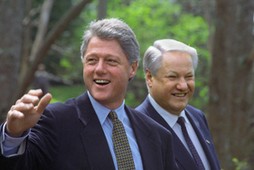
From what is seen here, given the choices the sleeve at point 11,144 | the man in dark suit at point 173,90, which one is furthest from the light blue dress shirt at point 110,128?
the man in dark suit at point 173,90

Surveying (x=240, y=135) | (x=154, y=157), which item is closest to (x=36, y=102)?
(x=154, y=157)

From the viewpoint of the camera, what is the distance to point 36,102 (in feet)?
8.95

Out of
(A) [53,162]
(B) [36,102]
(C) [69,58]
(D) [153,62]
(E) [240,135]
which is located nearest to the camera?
(B) [36,102]

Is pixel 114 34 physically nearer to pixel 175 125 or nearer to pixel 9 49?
pixel 175 125

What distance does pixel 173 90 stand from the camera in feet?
14.4

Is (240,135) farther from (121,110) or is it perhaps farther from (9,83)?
(121,110)

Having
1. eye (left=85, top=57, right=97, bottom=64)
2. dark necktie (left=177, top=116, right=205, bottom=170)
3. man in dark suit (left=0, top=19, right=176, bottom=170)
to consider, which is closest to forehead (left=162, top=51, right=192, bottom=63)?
dark necktie (left=177, top=116, right=205, bottom=170)

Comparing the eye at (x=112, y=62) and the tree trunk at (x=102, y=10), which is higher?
the tree trunk at (x=102, y=10)

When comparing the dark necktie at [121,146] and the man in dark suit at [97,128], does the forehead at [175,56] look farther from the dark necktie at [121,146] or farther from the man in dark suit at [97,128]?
the dark necktie at [121,146]

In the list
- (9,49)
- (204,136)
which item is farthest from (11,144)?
(9,49)

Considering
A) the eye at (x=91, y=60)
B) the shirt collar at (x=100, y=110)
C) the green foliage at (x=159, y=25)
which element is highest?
the green foliage at (x=159, y=25)

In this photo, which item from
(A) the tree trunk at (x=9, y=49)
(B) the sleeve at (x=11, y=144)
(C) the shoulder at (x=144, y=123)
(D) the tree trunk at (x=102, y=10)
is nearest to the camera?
(B) the sleeve at (x=11, y=144)

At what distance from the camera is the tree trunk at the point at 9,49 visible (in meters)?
6.87

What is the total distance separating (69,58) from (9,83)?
19.2m
